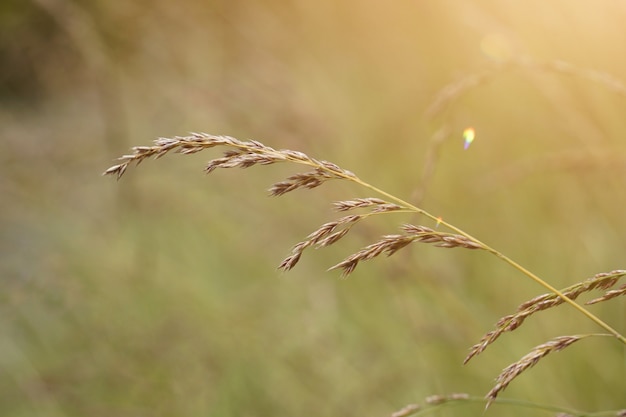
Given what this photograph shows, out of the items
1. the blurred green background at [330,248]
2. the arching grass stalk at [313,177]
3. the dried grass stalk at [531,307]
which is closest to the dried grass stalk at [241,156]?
the arching grass stalk at [313,177]

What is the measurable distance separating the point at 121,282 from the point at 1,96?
22.8 ft

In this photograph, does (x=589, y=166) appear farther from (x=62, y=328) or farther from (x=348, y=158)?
(x=62, y=328)

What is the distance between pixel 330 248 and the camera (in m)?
2.67

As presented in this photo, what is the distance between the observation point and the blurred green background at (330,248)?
1877mm

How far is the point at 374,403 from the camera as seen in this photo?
1832mm

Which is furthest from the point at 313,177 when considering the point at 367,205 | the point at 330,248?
the point at 330,248

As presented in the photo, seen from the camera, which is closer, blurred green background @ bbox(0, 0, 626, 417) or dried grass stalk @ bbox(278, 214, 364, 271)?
dried grass stalk @ bbox(278, 214, 364, 271)

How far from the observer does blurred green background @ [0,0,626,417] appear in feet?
6.16

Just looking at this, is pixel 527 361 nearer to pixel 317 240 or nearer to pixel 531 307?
pixel 531 307

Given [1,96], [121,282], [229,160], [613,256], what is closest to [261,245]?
[121,282]

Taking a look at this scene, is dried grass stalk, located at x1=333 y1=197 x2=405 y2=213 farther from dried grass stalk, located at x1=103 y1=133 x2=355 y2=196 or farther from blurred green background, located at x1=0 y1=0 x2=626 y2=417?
blurred green background, located at x1=0 y1=0 x2=626 y2=417

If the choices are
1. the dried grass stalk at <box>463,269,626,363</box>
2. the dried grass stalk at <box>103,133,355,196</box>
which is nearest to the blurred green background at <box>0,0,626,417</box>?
the dried grass stalk at <box>463,269,626,363</box>

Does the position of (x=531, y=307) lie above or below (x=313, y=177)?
below

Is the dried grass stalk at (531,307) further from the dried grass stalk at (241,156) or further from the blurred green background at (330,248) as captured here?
the blurred green background at (330,248)
